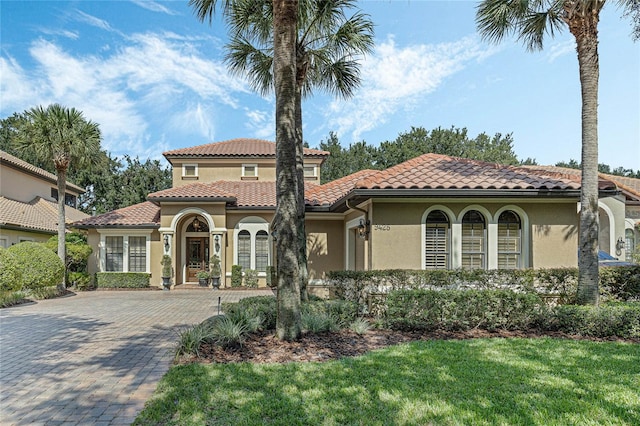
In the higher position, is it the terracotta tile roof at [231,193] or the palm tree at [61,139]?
the palm tree at [61,139]

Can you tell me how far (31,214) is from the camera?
22156 mm

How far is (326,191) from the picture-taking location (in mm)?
15008

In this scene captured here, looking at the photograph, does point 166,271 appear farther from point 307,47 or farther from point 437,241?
point 437,241

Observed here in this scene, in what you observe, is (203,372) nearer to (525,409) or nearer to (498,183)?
(525,409)

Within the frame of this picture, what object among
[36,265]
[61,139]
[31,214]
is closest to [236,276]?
[36,265]

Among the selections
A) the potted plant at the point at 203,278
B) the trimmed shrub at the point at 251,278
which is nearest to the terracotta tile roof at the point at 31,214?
the potted plant at the point at 203,278

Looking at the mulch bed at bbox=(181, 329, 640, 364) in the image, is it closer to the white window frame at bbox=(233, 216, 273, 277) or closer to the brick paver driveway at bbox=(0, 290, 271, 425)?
the brick paver driveway at bbox=(0, 290, 271, 425)

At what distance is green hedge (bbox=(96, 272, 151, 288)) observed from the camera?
19969 mm

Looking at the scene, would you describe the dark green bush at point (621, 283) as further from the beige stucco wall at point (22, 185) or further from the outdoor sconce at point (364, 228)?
the beige stucco wall at point (22, 185)

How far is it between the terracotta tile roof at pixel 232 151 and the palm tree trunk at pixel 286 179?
1654 cm

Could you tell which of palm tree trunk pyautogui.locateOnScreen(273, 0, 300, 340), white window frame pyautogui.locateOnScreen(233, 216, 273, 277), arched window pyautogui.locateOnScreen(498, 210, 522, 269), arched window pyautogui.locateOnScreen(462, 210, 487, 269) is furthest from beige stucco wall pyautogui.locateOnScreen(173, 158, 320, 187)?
palm tree trunk pyautogui.locateOnScreen(273, 0, 300, 340)

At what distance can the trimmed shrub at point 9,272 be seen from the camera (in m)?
13.9

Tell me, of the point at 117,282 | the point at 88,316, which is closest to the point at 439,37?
the point at 88,316

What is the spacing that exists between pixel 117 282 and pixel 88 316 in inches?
382
